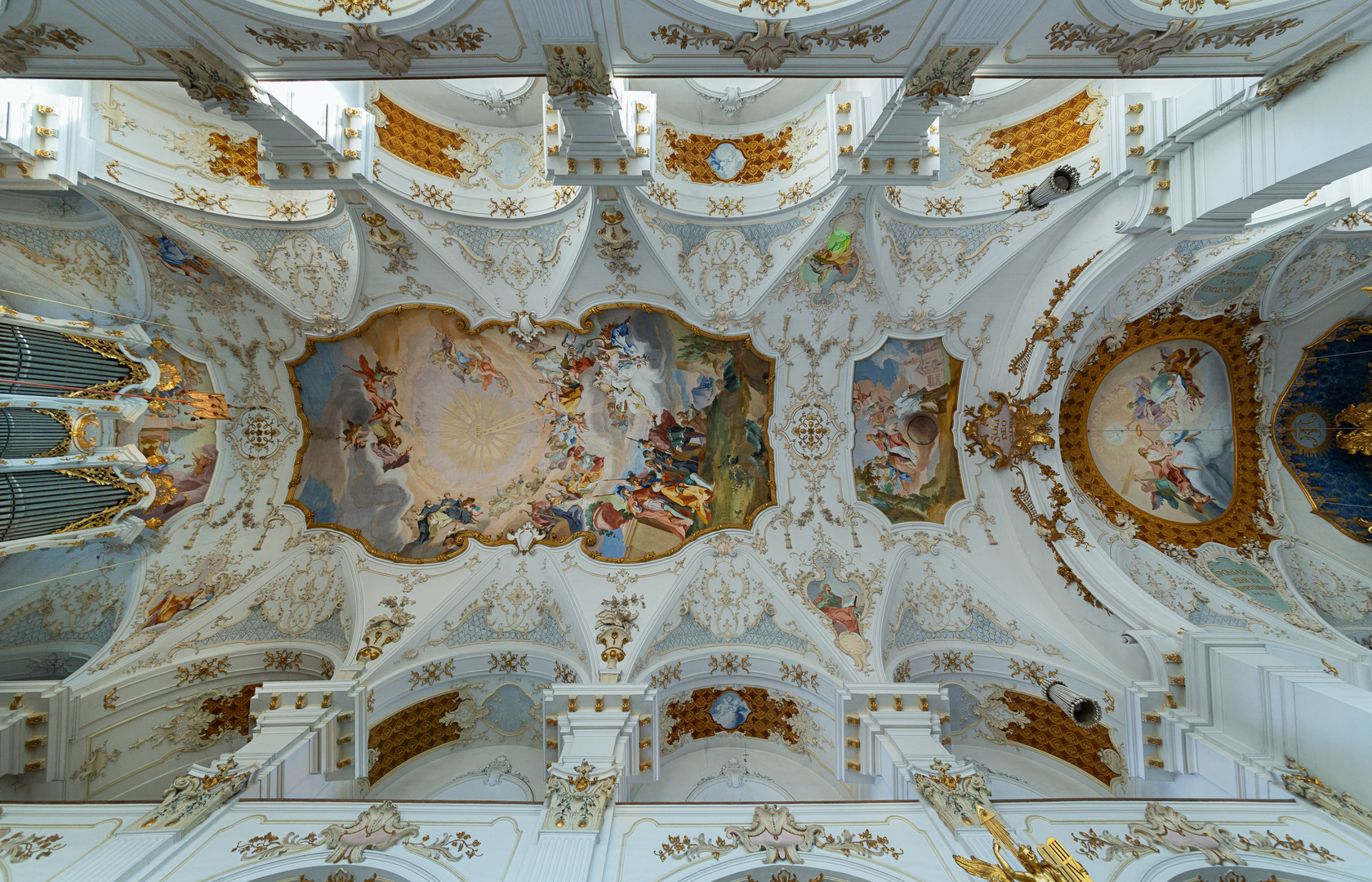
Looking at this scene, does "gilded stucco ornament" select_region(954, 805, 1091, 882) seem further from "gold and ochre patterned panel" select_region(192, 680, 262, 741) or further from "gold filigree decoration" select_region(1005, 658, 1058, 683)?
"gold and ochre patterned panel" select_region(192, 680, 262, 741)

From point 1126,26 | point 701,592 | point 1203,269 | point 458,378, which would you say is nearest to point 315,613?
point 458,378

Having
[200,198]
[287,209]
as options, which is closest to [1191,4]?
[287,209]

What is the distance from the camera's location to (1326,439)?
9.49 meters

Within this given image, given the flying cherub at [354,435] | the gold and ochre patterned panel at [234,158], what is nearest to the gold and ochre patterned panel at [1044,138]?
the gold and ochre patterned panel at [234,158]

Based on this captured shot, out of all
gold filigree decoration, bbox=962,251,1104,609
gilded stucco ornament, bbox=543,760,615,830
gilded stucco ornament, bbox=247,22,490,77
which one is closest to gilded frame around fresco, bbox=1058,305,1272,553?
gold filigree decoration, bbox=962,251,1104,609

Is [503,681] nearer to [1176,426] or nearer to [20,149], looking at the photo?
[20,149]

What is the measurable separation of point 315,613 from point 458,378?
504 cm

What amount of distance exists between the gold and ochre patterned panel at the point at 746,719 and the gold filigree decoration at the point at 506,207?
8.95 m

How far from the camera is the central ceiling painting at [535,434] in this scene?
10.3 meters

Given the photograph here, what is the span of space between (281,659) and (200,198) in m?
7.65

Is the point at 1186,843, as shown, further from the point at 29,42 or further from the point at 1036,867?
the point at 29,42

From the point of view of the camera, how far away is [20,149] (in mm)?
6219

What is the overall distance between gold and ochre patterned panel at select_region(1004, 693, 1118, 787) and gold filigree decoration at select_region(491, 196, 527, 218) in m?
11.9

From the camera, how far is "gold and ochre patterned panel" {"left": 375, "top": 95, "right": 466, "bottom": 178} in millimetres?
8344
